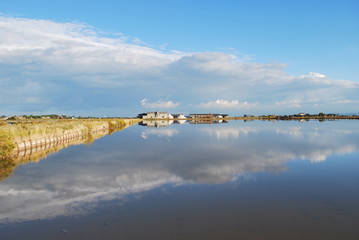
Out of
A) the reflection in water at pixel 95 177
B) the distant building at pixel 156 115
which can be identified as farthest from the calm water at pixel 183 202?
the distant building at pixel 156 115

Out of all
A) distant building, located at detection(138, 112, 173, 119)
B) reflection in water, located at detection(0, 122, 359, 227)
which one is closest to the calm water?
reflection in water, located at detection(0, 122, 359, 227)

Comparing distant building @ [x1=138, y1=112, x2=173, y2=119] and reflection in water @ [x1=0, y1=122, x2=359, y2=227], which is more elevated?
distant building @ [x1=138, y1=112, x2=173, y2=119]

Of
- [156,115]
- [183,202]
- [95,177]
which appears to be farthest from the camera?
[156,115]

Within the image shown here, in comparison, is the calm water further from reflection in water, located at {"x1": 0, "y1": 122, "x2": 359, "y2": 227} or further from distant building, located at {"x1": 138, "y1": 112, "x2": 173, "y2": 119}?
distant building, located at {"x1": 138, "y1": 112, "x2": 173, "y2": 119}

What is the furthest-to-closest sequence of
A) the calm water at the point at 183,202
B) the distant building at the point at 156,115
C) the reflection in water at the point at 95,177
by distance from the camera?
the distant building at the point at 156,115 → the reflection in water at the point at 95,177 → the calm water at the point at 183,202

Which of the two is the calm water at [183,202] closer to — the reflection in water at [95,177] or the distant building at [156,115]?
the reflection in water at [95,177]

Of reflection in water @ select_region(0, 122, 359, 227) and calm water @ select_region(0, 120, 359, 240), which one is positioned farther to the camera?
reflection in water @ select_region(0, 122, 359, 227)

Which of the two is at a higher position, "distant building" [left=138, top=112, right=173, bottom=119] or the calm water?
"distant building" [left=138, top=112, right=173, bottom=119]

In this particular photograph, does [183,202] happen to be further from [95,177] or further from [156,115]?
[156,115]

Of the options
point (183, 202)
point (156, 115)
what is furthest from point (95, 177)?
point (156, 115)

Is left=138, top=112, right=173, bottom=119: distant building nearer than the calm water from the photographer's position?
No

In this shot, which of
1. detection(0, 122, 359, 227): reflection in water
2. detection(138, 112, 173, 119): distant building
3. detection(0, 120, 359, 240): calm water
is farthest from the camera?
detection(138, 112, 173, 119): distant building

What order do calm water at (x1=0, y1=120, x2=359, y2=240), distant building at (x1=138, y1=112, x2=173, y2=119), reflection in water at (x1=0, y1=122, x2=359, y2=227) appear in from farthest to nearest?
1. distant building at (x1=138, y1=112, x2=173, y2=119)
2. reflection in water at (x1=0, y1=122, x2=359, y2=227)
3. calm water at (x1=0, y1=120, x2=359, y2=240)

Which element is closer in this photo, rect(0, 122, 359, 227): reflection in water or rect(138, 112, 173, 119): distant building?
rect(0, 122, 359, 227): reflection in water
